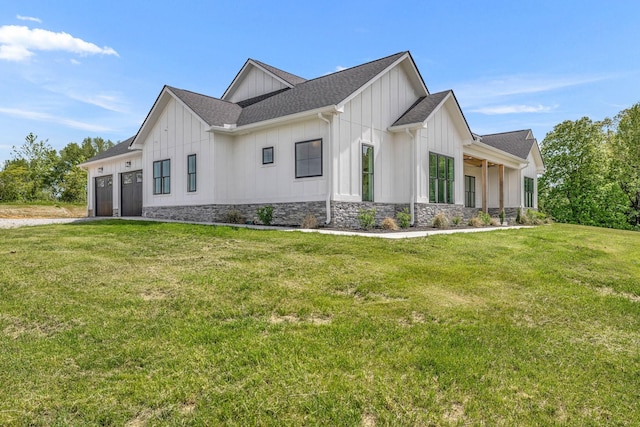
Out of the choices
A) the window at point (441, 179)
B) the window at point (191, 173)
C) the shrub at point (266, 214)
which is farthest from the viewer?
the window at point (191, 173)

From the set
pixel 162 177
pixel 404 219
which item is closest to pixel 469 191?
pixel 404 219

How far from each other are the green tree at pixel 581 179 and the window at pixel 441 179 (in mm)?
18983

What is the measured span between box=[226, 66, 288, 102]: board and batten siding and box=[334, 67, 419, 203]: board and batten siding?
16.9ft

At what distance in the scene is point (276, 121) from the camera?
13.0 metres

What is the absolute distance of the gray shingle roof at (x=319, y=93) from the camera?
12.6 metres

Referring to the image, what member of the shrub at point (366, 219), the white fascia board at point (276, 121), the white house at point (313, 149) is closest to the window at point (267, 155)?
the white house at point (313, 149)

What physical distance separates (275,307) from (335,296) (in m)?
0.84

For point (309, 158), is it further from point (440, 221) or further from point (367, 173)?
point (440, 221)

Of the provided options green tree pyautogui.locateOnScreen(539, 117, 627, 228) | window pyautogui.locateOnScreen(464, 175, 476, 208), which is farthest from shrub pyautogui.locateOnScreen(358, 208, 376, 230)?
green tree pyautogui.locateOnScreen(539, 117, 627, 228)

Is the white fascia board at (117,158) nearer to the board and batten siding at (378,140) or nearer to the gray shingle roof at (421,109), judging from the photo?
the board and batten siding at (378,140)

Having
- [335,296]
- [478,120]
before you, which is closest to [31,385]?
[335,296]

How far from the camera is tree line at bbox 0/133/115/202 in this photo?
30.3 m

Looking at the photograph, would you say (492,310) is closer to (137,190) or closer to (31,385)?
(31,385)

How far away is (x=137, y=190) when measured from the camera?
1880cm
